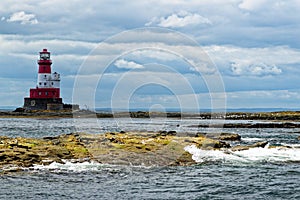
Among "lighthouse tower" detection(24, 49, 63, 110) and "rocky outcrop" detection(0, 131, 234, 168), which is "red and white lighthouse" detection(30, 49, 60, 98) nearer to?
"lighthouse tower" detection(24, 49, 63, 110)

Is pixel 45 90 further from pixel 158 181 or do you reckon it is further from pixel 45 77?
pixel 158 181

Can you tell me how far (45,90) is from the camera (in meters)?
124

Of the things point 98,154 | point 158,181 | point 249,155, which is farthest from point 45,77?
point 158,181

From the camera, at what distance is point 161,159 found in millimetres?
33812

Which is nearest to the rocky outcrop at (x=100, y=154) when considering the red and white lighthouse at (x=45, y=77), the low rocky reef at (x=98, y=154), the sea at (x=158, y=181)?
the low rocky reef at (x=98, y=154)

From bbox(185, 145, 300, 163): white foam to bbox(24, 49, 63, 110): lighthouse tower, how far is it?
8731 cm

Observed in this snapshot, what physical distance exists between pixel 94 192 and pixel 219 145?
914 inches

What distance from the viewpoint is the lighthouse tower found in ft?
405

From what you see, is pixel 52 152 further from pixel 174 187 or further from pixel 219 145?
pixel 219 145

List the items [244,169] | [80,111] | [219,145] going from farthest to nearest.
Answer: [80,111]
[219,145]
[244,169]

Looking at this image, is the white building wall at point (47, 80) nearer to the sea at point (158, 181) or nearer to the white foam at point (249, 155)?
the white foam at point (249, 155)

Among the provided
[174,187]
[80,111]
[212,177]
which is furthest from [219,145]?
[80,111]

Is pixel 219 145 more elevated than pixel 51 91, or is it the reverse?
pixel 51 91

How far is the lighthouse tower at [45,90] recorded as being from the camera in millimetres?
123562
